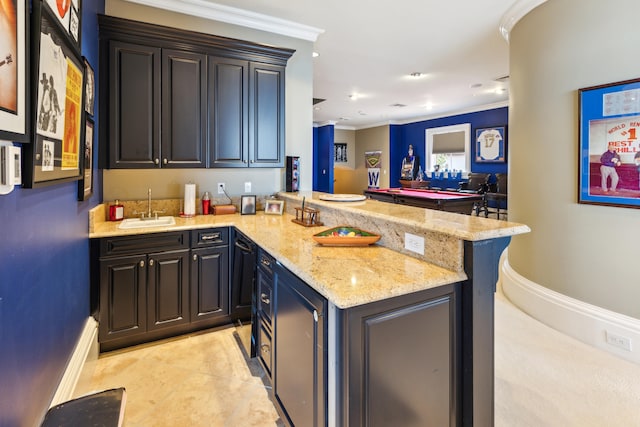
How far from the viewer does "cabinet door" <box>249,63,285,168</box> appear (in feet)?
10.6

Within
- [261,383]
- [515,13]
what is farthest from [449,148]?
[261,383]

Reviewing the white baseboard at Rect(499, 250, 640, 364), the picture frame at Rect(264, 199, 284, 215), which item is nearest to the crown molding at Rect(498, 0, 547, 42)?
the white baseboard at Rect(499, 250, 640, 364)

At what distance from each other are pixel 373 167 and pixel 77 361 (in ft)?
33.4

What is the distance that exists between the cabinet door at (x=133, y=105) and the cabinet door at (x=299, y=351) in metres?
1.79

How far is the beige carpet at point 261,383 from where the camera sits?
189 centimetres

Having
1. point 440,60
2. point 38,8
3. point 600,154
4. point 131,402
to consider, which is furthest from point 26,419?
point 440,60

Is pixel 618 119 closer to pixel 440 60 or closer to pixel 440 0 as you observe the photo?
pixel 440 0

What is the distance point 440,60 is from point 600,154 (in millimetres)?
2759

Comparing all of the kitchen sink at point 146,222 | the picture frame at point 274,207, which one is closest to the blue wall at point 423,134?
the picture frame at point 274,207

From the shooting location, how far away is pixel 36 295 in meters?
1.33

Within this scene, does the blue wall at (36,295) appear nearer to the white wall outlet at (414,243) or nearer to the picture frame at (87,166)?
the picture frame at (87,166)

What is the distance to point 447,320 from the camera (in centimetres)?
150

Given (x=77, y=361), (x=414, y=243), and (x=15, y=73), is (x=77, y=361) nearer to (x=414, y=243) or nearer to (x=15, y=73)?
(x=15, y=73)

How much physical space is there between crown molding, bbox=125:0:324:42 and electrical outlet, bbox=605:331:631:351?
12.1 ft
